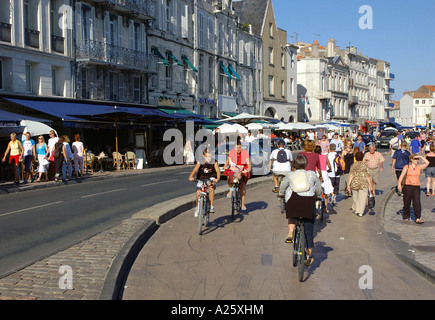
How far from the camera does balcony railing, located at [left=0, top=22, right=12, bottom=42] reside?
2405 cm

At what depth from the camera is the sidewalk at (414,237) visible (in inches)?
323

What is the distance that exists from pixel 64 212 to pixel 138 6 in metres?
23.6

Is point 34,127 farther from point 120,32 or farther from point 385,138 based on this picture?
point 385,138

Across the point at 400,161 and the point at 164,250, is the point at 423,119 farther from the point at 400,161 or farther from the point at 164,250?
the point at 164,250

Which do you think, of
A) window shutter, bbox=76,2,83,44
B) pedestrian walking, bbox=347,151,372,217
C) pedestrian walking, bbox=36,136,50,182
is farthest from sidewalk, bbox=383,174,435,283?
window shutter, bbox=76,2,83,44

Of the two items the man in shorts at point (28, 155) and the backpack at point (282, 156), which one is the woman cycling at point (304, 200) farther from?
the man in shorts at point (28, 155)

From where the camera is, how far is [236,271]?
764 cm

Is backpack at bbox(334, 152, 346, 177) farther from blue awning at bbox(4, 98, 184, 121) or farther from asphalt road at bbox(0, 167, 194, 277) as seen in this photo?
blue awning at bbox(4, 98, 184, 121)

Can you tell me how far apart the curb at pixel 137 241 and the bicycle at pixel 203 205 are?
991 mm

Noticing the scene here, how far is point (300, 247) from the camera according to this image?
24.0 ft

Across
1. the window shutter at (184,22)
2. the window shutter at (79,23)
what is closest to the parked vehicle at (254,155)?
the window shutter at (79,23)

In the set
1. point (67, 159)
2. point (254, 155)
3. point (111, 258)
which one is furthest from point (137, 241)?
point (254, 155)

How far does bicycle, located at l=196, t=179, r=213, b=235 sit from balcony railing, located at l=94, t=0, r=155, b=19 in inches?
884
